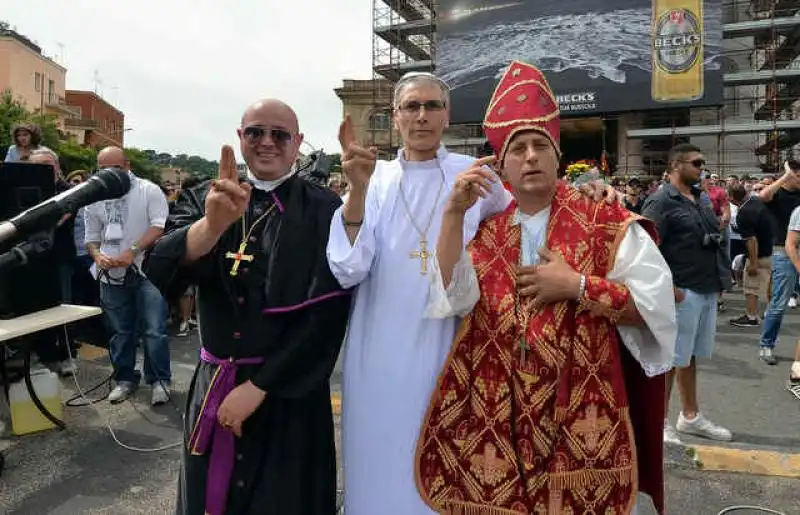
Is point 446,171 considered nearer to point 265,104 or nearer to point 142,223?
point 265,104

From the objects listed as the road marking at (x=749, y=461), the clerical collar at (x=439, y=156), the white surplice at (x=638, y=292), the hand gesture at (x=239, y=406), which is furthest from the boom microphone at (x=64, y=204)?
the road marking at (x=749, y=461)

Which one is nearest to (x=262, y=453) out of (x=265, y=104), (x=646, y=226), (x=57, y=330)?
(x=265, y=104)

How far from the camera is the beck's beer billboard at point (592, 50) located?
75.6ft

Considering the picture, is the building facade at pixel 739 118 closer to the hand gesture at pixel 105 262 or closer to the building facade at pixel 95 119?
the hand gesture at pixel 105 262

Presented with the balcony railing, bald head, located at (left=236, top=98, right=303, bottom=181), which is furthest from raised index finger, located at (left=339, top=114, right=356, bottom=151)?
the balcony railing

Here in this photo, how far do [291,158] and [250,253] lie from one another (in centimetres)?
38

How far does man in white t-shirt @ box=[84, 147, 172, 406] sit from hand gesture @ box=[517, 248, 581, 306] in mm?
3674

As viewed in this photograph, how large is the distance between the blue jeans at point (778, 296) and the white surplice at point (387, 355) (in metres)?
5.08

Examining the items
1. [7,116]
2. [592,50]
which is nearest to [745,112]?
[592,50]

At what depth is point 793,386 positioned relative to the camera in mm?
5188

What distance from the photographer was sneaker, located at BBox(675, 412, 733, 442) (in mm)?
4035

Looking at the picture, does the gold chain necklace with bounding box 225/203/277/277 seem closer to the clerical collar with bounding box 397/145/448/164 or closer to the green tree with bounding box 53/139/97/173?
the clerical collar with bounding box 397/145/448/164

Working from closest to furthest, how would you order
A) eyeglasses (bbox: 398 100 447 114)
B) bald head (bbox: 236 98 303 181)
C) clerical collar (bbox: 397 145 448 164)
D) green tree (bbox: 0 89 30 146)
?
1. bald head (bbox: 236 98 303 181)
2. eyeglasses (bbox: 398 100 447 114)
3. clerical collar (bbox: 397 145 448 164)
4. green tree (bbox: 0 89 30 146)

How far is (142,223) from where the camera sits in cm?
484
